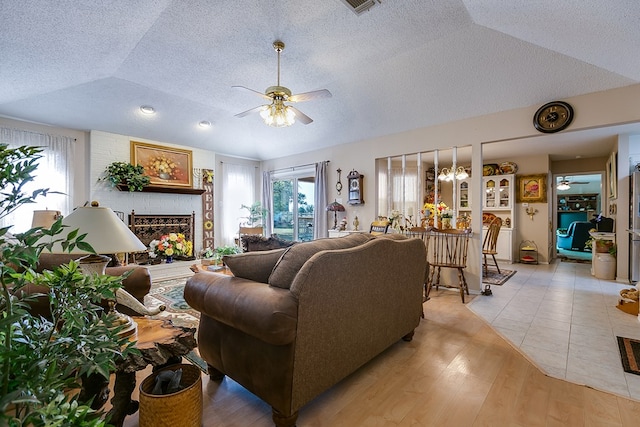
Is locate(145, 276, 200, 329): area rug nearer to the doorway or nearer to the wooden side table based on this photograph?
the wooden side table

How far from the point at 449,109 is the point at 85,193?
20.2ft

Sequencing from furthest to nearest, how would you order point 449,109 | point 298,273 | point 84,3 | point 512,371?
point 449,109
point 84,3
point 512,371
point 298,273

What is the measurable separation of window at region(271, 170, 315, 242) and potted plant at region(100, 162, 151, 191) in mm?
2955

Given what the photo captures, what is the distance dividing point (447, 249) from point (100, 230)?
4107 mm

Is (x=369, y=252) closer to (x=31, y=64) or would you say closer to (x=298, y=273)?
(x=298, y=273)

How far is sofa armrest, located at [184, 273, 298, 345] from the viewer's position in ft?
4.66

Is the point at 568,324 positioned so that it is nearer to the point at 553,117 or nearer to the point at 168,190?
the point at 553,117

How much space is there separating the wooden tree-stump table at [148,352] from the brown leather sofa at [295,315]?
262 millimetres

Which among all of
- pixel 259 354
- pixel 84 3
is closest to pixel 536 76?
pixel 259 354

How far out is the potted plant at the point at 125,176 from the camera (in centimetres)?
510

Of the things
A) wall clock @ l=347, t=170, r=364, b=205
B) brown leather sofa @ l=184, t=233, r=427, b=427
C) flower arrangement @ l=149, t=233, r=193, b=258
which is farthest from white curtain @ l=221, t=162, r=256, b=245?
brown leather sofa @ l=184, t=233, r=427, b=427

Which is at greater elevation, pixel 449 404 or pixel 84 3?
pixel 84 3

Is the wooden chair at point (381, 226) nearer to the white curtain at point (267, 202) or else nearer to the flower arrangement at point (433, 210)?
the flower arrangement at point (433, 210)

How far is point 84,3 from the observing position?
2490 mm
